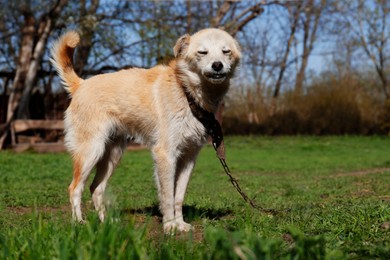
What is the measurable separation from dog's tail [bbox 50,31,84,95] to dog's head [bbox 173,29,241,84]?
133 cm

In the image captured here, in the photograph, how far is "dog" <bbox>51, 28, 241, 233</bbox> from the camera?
5.41 m

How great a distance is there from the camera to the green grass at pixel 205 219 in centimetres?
293

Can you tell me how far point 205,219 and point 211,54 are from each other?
161 centimetres

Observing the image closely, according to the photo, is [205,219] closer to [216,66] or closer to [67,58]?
[216,66]

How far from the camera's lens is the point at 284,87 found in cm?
3334

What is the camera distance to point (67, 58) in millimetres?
6465

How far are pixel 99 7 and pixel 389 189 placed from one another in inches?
661

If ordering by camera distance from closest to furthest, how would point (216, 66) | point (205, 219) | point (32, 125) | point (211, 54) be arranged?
1. point (205, 219)
2. point (216, 66)
3. point (211, 54)
4. point (32, 125)

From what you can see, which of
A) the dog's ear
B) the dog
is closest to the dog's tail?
the dog

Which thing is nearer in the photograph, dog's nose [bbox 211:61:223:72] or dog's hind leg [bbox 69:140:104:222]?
dog's nose [bbox 211:61:223:72]

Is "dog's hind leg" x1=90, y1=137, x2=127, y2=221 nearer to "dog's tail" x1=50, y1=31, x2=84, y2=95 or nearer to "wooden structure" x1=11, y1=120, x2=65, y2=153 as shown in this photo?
"dog's tail" x1=50, y1=31, x2=84, y2=95

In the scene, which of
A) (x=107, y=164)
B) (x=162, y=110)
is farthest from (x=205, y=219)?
(x=107, y=164)

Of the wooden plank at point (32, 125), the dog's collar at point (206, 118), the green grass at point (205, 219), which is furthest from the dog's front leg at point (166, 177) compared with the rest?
the wooden plank at point (32, 125)

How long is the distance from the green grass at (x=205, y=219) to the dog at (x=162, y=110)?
1.49 feet
